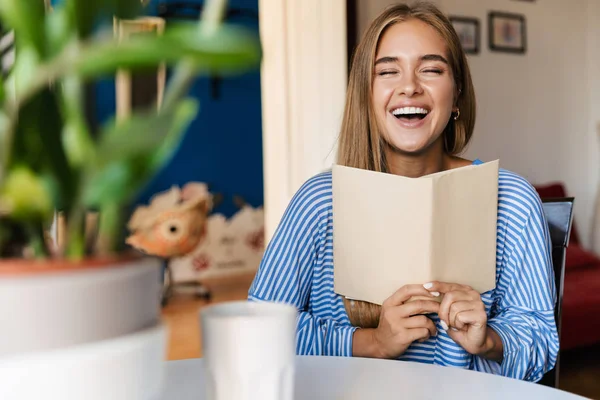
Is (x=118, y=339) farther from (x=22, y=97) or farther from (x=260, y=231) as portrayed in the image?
(x=260, y=231)

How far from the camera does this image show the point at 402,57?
1102 millimetres

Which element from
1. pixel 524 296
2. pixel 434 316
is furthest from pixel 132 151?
pixel 524 296

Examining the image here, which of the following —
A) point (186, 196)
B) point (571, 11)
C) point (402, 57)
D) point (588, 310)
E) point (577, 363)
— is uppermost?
point (571, 11)

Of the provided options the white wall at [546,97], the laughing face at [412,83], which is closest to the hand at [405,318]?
the laughing face at [412,83]

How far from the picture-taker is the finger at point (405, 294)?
83 cm

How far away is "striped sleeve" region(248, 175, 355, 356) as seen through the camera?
999 millimetres

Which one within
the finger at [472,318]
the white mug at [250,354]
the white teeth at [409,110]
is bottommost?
the finger at [472,318]

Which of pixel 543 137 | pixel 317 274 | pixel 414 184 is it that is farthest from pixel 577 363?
pixel 414 184

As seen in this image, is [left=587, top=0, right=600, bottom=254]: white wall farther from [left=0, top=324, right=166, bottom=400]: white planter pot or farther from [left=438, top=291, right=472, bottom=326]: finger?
[left=0, top=324, right=166, bottom=400]: white planter pot

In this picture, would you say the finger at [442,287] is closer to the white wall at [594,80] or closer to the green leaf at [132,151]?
the green leaf at [132,151]

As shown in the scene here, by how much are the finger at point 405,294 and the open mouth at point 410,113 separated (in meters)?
0.37

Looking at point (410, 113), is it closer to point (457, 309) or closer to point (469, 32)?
point (457, 309)

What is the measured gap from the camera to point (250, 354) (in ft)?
1.41

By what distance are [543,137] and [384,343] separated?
351 cm
